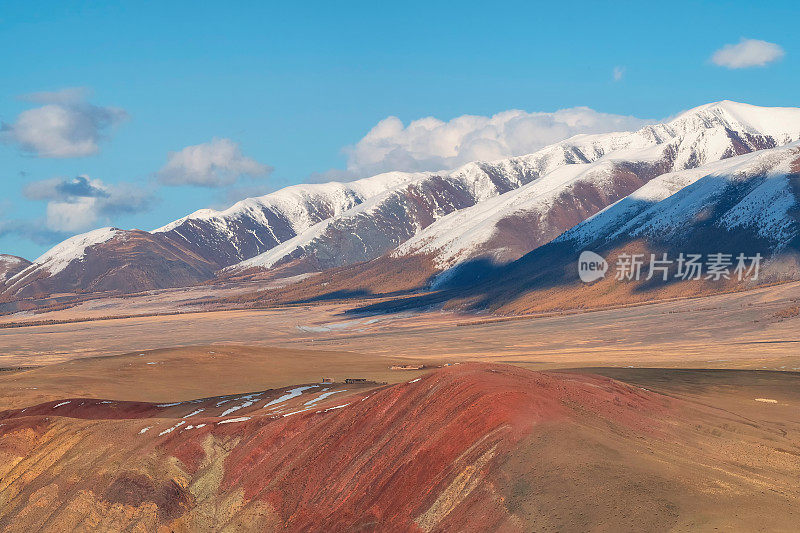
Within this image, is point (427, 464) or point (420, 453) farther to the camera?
point (420, 453)

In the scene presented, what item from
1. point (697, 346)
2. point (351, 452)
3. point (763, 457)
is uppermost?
point (351, 452)

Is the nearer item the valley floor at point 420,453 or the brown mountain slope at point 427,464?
the brown mountain slope at point 427,464

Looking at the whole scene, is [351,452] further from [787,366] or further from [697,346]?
[697,346]

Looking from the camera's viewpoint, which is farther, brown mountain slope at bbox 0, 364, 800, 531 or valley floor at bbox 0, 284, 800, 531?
valley floor at bbox 0, 284, 800, 531

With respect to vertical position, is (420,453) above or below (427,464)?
above

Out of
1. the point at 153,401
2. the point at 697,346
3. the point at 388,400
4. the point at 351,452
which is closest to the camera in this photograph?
the point at 351,452

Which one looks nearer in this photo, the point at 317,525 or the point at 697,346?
the point at 317,525

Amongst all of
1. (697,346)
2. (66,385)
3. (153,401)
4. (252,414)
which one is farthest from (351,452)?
(697,346)

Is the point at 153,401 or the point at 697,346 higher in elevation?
the point at 153,401
